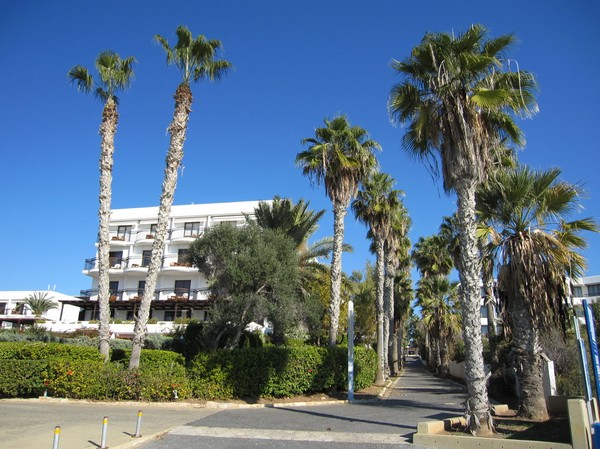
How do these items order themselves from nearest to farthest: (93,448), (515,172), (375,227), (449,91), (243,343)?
(93,448) → (449,91) → (515,172) → (243,343) → (375,227)

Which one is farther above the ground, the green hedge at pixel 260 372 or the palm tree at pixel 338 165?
the palm tree at pixel 338 165

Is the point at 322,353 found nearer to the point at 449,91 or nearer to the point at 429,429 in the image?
the point at 429,429

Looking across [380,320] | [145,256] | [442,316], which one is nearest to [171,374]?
[380,320]

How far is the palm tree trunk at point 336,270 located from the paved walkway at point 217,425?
4.37 metres

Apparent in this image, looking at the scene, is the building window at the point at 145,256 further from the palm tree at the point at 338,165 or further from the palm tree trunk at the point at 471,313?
the palm tree trunk at the point at 471,313

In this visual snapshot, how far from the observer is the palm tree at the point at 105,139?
20188 mm

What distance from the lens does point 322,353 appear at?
19.6 metres

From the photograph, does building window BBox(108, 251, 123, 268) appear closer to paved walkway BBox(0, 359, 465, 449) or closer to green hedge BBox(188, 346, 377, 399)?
green hedge BBox(188, 346, 377, 399)

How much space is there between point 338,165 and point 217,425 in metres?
13.3

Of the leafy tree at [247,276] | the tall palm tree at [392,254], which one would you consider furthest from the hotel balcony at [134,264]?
the leafy tree at [247,276]

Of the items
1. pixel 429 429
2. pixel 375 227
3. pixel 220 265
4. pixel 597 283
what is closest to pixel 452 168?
pixel 429 429

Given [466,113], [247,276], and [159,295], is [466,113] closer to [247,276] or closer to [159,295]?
[247,276]

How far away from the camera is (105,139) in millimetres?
21219

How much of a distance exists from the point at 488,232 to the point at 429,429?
692cm
